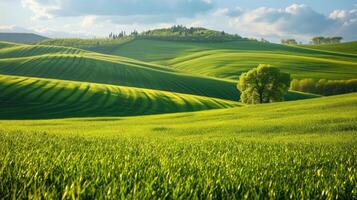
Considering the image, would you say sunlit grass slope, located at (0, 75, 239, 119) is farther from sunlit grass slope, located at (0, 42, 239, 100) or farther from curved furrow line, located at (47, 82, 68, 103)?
sunlit grass slope, located at (0, 42, 239, 100)

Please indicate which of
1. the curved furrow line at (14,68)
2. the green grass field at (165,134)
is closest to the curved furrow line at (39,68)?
the green grass field at (165,134)

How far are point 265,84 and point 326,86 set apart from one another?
4505cm

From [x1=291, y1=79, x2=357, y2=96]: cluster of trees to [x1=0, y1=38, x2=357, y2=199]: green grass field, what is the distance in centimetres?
1179

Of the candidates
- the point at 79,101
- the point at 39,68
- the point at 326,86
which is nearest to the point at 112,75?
the point at 39,68

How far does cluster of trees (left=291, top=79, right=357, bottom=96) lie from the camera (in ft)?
381

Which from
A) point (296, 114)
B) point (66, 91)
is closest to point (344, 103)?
point (296, 114)

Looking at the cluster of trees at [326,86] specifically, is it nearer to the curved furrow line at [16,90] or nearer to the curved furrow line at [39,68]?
the curved furrow line at [39,68]

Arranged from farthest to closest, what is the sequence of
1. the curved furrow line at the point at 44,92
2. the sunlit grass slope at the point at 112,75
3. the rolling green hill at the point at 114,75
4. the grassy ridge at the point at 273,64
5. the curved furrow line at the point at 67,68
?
the grassy ridge at the point at 273,64
the curved furrow line at the point at 67,68
the sunlit grass slope at the point at 112,75
the rolling green hill at the point at 114,75
the curved furrow line at the point at 44,92

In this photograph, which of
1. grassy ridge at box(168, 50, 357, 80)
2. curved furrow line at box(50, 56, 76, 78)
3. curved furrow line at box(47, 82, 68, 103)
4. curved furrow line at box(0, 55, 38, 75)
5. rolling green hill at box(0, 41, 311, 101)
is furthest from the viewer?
grassy ridge at box(168, 50, 357, 80)

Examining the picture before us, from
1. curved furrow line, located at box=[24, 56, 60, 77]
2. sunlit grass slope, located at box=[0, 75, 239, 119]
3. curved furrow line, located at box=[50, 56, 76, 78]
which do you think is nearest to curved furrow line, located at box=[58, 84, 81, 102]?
sunlit grass slope, located at box=[0, 75, 239, 119]

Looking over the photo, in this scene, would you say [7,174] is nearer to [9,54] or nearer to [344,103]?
[344,103]

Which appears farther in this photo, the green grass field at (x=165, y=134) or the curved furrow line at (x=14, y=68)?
the curved furrow line at (x=14, y=68)

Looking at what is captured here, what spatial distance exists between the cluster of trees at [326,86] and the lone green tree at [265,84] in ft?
128

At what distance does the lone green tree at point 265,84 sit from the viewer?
85500 millimetres
